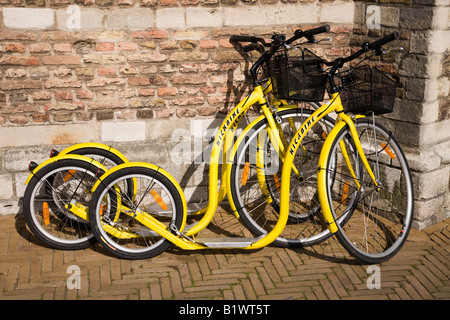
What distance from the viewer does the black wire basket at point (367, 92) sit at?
4.20m

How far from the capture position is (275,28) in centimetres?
509

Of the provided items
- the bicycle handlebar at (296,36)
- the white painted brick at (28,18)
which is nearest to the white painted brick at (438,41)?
the bicycle handlebar at (296,36)

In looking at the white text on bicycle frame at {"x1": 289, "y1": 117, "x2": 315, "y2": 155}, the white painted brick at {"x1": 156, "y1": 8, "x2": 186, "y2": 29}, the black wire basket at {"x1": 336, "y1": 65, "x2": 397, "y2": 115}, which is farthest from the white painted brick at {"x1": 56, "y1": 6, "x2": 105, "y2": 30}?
the black wire basket at {"x1": 336, "y1": 65, "x2": 397, "y2": 115}

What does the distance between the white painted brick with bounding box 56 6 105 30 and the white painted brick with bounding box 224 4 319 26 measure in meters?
1.06

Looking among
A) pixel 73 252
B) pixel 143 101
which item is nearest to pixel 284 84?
pixel 143 101

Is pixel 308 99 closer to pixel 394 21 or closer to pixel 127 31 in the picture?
pixel 394 21

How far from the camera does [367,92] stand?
13.8ft

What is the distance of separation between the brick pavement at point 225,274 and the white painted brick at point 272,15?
6.26 ft

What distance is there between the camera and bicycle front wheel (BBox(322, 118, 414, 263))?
4418 millimetres

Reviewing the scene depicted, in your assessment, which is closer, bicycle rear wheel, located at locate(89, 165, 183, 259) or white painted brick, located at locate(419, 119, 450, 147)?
bicycle rear wheel, located at locate(89, 165, 183, 259)

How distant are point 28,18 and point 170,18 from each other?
3.66ft

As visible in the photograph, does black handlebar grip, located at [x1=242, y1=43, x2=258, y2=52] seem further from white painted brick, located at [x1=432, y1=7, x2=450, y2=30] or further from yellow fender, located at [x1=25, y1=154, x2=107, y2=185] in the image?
yellow fender, located at [x1=25, y1=154, x2=107, y2=185]

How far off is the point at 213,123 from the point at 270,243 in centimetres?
127

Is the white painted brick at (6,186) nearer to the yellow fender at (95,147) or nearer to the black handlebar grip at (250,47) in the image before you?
the yellow fender at (95,147)
